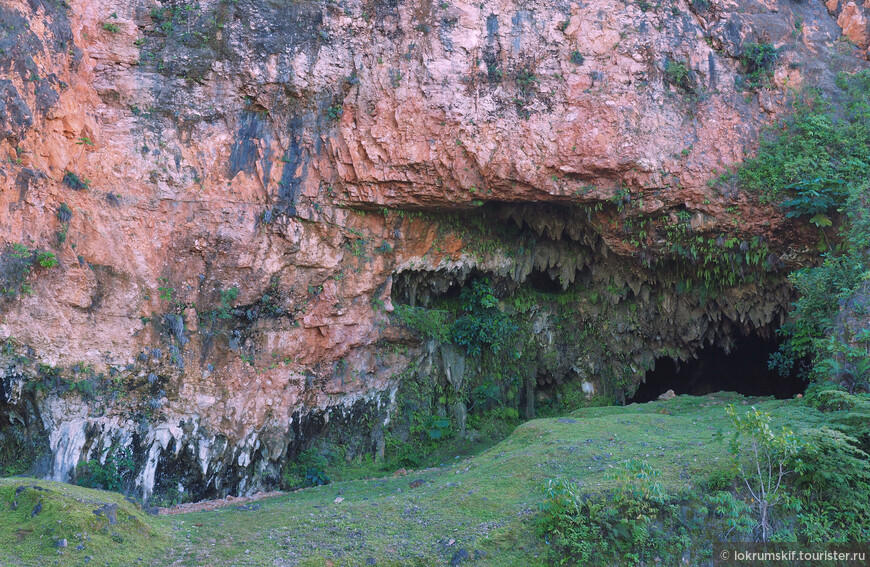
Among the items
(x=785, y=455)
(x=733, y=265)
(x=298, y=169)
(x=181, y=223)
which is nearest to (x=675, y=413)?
(x=733, y=265)

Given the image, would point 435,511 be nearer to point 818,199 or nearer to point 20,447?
point 20,447

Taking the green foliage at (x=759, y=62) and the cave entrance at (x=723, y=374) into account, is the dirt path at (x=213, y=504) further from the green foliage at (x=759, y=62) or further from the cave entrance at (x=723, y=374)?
the green foliage at (x=759, y=62)

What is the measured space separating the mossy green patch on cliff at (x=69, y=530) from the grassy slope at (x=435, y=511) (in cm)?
2

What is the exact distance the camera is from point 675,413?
11.9m

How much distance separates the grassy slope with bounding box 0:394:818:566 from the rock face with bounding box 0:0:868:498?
2.83m

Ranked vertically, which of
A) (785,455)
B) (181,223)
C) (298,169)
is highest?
(298,169)

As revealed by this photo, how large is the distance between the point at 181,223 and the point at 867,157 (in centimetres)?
1267

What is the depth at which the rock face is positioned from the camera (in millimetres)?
10445

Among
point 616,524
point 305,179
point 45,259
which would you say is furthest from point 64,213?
point 616,524

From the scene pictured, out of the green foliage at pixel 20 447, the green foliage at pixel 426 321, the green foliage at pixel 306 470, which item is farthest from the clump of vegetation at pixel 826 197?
the green foliage at pixel 20 447

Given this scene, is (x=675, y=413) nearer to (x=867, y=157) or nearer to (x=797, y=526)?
(x=797, y=526)

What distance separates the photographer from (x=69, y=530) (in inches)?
247

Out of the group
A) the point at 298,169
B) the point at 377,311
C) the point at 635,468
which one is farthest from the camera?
the point at 377,311

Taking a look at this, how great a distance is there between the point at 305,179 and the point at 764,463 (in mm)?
8872
